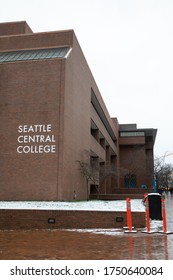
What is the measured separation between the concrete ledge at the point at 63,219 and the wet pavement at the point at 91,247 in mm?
1677

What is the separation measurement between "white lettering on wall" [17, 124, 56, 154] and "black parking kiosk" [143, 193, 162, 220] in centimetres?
1379

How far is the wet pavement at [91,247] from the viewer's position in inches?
305

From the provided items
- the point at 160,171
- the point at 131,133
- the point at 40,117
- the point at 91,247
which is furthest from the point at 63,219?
the point at 160,171

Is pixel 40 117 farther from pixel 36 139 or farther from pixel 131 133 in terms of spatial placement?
pixel 131 133

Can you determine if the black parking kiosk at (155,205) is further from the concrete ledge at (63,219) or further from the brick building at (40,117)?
the brick building at (40,117)

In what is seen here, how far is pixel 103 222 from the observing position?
45.4 ft

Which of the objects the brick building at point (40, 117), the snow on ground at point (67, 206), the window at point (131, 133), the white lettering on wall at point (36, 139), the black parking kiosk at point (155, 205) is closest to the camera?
the black parking kiosk at point (155, 205)

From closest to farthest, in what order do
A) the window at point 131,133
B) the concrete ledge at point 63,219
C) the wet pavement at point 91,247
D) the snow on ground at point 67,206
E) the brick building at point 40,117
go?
the wet pavement at point 91,247 → the concrete ledge at point 63,219 → the snow on ground at point 67,206 → the brick building at point 40,117 → the window at point 131,133

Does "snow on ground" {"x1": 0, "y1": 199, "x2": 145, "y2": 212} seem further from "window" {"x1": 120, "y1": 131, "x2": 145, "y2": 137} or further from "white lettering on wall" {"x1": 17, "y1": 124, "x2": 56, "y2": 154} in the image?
"window" {"x1": 120, "y1": 131, "x2": 145, "y2": 137}

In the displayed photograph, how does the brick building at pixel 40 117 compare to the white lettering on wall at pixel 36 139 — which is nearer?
the brick building at pixel 40 117

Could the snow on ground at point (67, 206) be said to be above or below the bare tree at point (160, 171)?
below

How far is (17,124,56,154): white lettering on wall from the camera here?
26000 millimetres

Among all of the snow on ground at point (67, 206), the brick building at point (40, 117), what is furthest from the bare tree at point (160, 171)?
the snow on ground at point (67, 206)

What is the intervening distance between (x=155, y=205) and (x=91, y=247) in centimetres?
505
